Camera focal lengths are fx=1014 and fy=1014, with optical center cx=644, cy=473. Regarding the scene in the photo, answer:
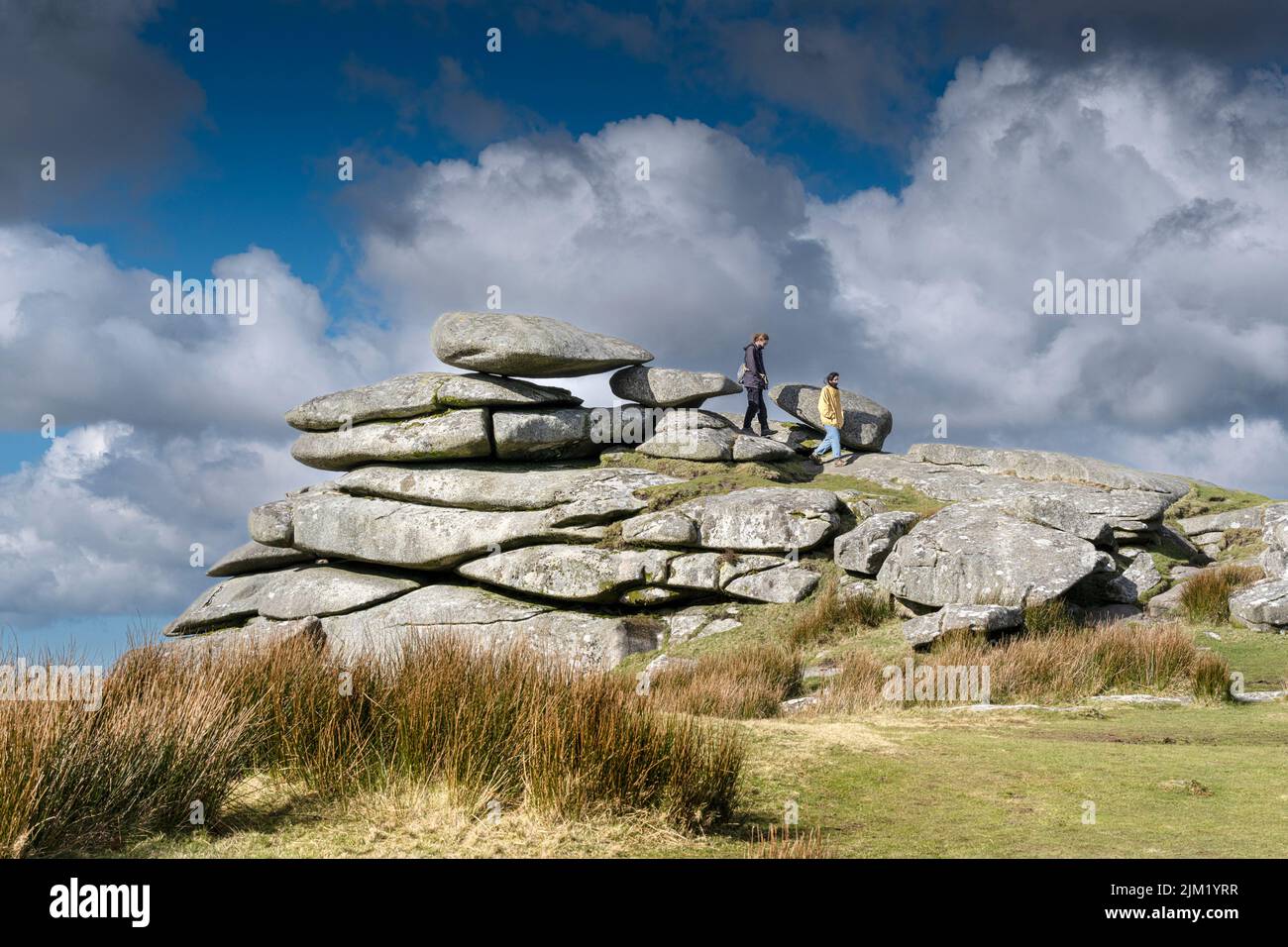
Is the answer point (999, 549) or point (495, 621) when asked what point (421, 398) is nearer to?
point (495, 621)

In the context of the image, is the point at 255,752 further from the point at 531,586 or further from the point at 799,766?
the point at 531,586

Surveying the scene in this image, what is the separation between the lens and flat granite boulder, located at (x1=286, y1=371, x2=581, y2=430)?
73.4 ft

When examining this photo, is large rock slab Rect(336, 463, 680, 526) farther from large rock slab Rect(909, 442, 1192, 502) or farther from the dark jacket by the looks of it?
large rock slab Rect(909, 442, 1192, 502)

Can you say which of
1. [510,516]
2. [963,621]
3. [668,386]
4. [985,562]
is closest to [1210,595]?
[985,562]

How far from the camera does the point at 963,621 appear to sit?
1452cm

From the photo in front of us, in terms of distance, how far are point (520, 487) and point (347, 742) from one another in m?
14.5

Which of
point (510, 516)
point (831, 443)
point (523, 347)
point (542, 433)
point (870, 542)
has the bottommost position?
point (870, 542)

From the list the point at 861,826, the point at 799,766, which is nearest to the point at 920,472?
the point at 799,766

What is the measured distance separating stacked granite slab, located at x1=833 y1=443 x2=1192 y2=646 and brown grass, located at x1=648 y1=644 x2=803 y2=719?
7.23 ft

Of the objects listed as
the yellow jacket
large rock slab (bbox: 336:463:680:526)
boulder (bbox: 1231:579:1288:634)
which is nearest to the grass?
boulder (bbox: 1231:579:1288:634)

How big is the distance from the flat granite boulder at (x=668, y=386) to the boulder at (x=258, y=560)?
28.2 ft

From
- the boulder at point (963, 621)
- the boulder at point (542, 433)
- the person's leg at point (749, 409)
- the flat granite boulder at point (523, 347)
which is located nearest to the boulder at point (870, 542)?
the boulder at point (963, 621)

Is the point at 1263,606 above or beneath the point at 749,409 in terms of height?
beneath
